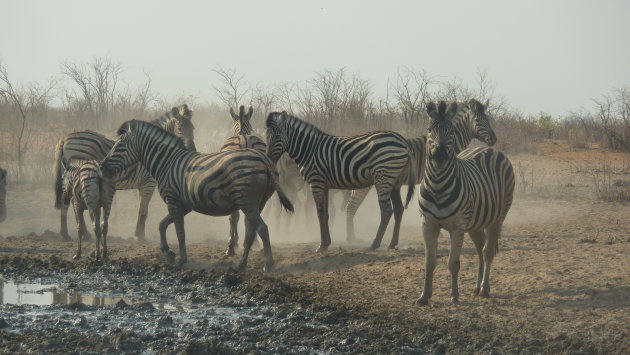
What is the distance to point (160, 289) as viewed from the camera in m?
9.48

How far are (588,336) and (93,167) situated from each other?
750 centimetres

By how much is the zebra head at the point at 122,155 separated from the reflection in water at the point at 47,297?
2.06 meters

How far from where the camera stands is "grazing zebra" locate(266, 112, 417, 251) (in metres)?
11.6

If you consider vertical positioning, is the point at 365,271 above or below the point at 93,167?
below

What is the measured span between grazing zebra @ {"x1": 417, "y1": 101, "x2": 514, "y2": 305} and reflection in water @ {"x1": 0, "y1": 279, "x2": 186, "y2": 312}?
112 inches

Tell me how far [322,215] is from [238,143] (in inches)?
69.7

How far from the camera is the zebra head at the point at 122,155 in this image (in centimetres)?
1118

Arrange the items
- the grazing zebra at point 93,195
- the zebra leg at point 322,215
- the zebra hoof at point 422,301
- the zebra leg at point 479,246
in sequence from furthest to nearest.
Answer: the zebra leg at point 322,215 < the grazing zebra at point 93,195 < the zebra leg at point 479,246 < the zebra hoof at point 422,301

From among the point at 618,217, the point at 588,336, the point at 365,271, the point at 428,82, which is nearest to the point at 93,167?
the point at 365,271

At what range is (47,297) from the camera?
29.8 ft

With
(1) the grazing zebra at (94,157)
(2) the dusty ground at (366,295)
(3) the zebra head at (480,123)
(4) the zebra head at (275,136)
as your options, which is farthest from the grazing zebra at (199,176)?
(3) the zebra head at (480,123)

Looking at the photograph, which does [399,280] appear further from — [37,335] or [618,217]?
[618,217]

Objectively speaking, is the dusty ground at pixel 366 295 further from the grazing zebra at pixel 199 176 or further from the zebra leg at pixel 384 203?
the grazing zebra at pixel 199 176

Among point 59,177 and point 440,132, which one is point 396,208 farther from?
point 59,177
